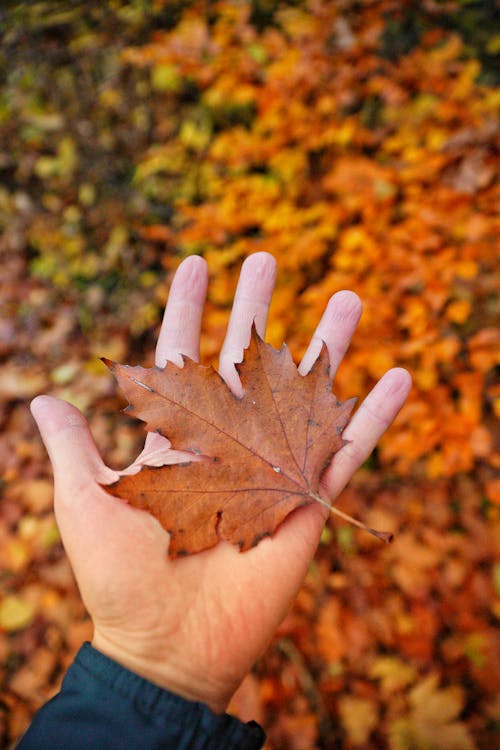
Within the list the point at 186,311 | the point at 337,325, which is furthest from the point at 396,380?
the point at 186,311

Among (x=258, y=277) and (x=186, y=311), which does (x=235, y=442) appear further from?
(x=258, y=277)

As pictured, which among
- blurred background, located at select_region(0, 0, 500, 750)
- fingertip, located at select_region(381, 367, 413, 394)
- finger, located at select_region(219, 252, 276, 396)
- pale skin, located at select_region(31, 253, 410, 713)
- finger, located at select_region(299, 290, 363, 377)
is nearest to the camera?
pale skin, located at select_region(31, 253, 410, 713)

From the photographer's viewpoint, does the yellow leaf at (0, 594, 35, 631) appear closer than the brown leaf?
No

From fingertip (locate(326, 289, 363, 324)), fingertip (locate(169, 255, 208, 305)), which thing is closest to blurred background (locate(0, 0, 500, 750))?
fingertip (locate(326, 289, 363, 324))

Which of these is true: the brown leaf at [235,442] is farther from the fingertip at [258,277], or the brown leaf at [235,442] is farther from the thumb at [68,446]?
the fingertip at [258,277]

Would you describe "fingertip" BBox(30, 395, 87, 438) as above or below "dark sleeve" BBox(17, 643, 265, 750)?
above

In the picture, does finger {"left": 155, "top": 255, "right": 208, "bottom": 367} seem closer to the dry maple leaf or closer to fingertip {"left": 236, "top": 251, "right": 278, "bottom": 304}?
fingertip {"left": 236, "top": 251, "right": 278, "bottom": 304}

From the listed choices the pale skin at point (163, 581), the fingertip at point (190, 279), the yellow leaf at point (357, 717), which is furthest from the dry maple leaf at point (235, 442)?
the yellow leaf at point (357, 717)

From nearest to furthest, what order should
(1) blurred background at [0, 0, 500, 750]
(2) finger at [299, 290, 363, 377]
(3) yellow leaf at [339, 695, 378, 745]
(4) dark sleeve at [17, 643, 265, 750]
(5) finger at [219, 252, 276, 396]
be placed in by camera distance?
(4) dark sleeve at [17, 643, 265, 750] < (2) finger at [299, 290, 363, 377] < (5) finger at [219, 252, 276, 396] < (3) yellow leaf at [339, 695, 378, 745] < (1) blurred background at [0, 0, 500, 750]
